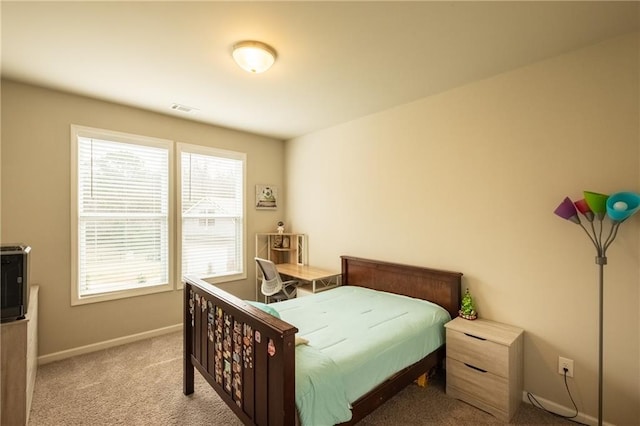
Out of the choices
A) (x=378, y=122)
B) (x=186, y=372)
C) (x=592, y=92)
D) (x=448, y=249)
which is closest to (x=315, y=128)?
(x=378, y=122)

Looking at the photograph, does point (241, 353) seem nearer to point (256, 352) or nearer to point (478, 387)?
point (256, 352)

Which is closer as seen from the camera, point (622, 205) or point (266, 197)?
point (622, 205)

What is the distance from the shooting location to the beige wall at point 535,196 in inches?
77.5

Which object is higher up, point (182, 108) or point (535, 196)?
point (182, 108)

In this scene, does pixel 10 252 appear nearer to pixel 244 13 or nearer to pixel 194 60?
pixel 194 60

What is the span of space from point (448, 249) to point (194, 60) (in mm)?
2717

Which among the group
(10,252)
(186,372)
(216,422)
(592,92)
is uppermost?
(592,92)

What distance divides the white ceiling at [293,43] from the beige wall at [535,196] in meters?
0.27

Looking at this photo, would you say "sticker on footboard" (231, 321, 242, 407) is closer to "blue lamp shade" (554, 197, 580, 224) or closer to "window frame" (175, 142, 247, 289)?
"window frame" (175, 142, 247, 289)

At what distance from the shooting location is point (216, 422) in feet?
6.72

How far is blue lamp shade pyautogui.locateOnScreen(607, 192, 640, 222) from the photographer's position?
1.76 m

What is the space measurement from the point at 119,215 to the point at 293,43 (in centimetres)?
262

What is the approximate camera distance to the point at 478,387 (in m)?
2.21

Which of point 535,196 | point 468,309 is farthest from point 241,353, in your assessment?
point 535,196
